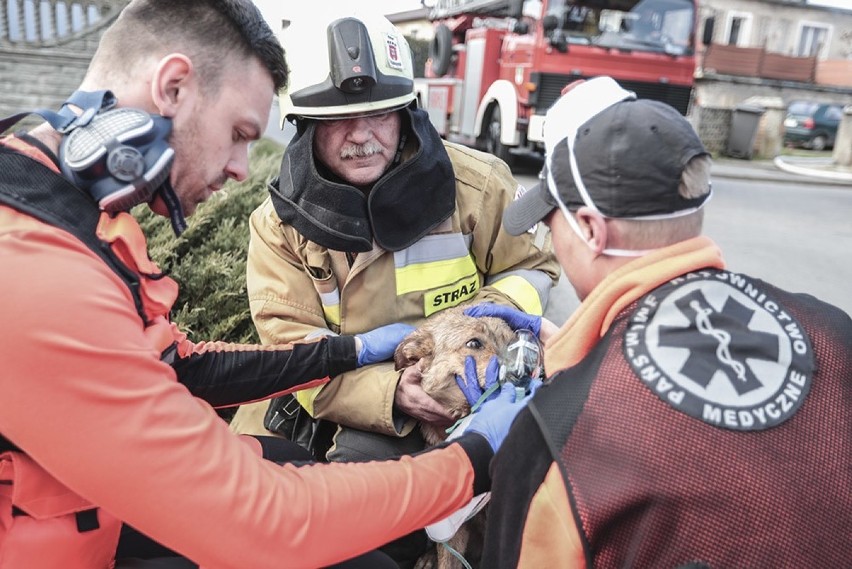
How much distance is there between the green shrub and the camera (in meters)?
4.12

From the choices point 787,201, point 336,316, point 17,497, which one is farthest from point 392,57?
point 787,201

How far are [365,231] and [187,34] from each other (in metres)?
1.20

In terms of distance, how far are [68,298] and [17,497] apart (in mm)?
558

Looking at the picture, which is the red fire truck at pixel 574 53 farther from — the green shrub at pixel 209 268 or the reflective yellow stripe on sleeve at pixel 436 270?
the reflective yellow stripe on sleeve at pixel 436 270

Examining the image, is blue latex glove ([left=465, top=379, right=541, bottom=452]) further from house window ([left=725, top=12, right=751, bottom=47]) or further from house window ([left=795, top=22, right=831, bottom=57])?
house window ([left=795, top=22, right=831, bottom=57])

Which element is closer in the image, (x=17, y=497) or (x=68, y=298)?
(x=68, y=298)

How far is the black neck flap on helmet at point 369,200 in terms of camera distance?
2738 mm

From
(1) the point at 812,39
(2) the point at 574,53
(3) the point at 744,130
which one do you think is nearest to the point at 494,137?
(2) the point at 574,53

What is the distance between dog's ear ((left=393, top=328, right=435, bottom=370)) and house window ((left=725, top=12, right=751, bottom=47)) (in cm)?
4503

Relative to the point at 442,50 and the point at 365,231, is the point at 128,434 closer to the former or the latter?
the point at 365,231

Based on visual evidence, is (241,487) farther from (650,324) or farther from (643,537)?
(650,324)

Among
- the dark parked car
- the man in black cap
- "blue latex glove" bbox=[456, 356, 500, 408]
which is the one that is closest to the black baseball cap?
the man in black cap

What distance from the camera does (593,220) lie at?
153cm

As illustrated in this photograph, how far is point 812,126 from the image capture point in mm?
27953
